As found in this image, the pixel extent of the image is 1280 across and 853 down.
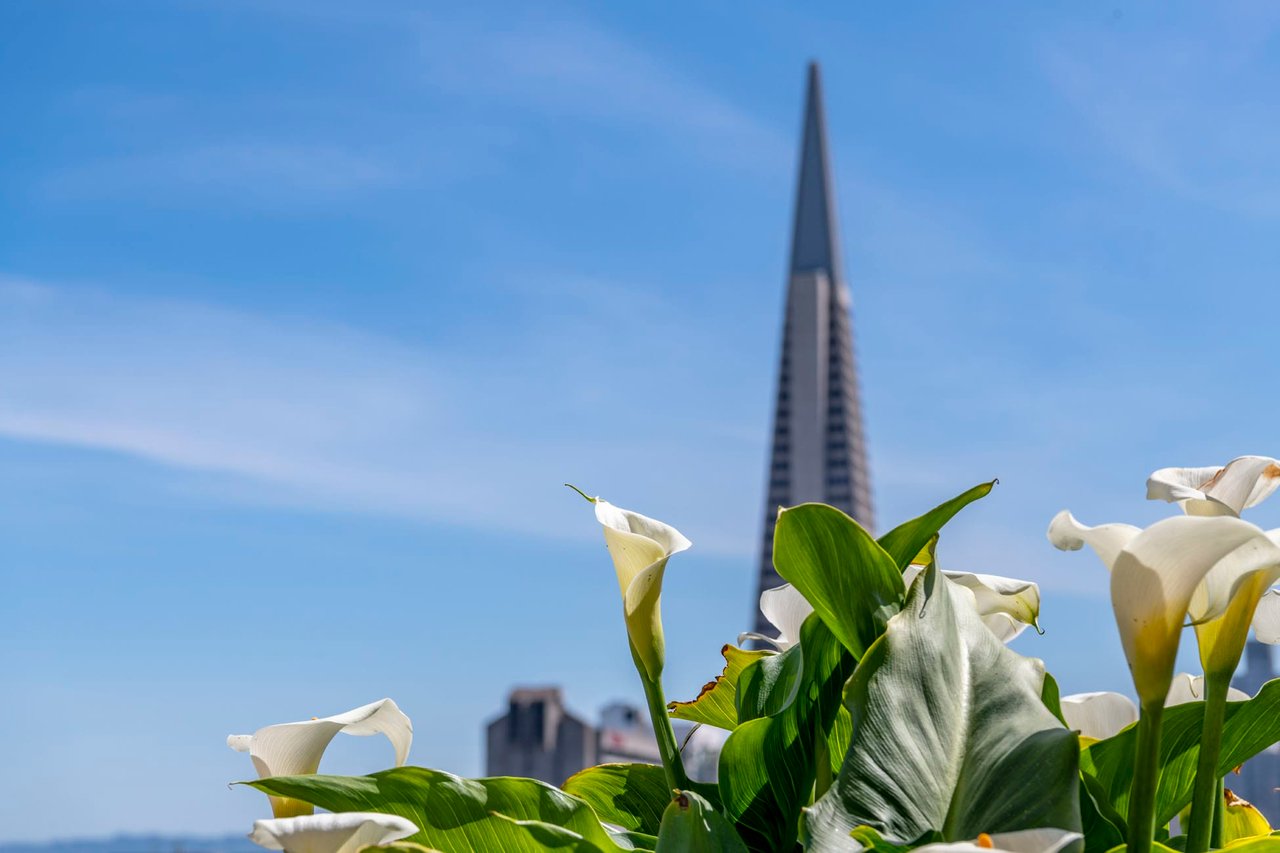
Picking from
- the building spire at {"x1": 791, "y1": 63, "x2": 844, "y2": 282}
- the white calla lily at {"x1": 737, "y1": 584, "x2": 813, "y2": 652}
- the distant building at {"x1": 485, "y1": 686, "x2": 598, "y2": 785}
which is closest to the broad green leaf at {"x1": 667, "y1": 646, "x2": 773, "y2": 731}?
the white calla lily at {"x1": 737, "y1": 584, "x2": 813, "y2": 652}

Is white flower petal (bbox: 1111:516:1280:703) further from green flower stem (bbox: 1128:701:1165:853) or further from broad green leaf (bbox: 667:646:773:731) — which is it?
broad green leaf (bbox: 667:646:773:731)

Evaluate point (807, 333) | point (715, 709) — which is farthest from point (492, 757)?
point (715, 709)

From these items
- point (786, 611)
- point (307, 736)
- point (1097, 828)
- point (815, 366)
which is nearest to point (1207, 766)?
point (1097, 828)

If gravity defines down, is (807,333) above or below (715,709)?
above

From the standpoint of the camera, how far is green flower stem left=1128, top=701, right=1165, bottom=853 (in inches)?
11.5

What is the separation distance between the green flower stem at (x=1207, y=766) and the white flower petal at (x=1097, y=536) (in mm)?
61

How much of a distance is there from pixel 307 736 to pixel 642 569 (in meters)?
0.11

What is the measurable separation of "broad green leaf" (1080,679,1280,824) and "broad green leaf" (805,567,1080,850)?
64mm

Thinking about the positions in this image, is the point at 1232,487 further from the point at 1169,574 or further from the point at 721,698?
the point at 721,698

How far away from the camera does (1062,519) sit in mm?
326

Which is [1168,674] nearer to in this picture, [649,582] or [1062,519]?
[1062,519]

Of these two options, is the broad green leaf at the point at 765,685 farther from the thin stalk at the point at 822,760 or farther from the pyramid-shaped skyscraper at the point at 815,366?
the pyramid-shaped skyscraper at the point at 815,366

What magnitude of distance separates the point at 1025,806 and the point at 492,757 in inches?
740

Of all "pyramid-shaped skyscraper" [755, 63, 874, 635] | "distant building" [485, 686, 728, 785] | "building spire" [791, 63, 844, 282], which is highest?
"building spire" [791, 63, 844, 282]
